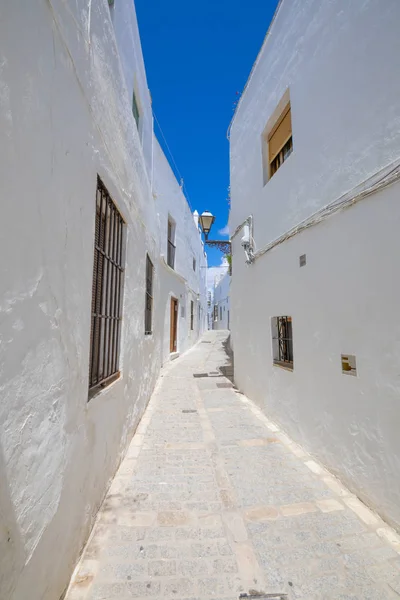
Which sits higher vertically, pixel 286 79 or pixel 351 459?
pixel 286 79

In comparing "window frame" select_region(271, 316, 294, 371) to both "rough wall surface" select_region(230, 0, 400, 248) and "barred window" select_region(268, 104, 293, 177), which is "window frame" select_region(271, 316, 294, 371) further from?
"barred window" select_region(268, 104, 293, 177)

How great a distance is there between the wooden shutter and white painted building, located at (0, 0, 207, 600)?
2473 mm

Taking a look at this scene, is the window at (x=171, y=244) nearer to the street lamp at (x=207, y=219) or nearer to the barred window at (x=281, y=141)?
the street lamp at (x=207, y=219)

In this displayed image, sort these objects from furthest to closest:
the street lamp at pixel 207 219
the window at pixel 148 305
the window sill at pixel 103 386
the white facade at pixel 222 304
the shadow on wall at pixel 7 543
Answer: the white facade at pixel 222 304
the street lamp at pixel 207 219
the window at pixel 148 305
the window sill at pixel 103 386
the shadow on wall at pixel 7 543

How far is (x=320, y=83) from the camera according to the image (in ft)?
10.5

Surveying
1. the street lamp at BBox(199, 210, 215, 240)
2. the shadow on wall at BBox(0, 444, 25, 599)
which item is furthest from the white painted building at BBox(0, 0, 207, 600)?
the street lamp at BBox(199, 210, 215, 240)

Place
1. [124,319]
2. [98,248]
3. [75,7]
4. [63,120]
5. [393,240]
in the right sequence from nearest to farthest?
[63,120] → [75,7] → [393,240] → [98,248] → [124,319]

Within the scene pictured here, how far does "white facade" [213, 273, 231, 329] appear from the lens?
21916 millimetres

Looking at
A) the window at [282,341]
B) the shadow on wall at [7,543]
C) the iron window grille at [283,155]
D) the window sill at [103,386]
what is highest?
the iron window grille at [283,155]

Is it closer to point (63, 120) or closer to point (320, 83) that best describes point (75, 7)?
point (63, 120)

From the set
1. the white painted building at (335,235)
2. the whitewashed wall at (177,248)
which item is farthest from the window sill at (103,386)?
the whitewashed wall at (177,248)

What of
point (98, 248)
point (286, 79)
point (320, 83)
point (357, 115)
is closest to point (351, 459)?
point (98, 248)

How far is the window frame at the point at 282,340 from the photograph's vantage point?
422 cm

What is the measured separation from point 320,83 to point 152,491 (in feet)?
15.5
